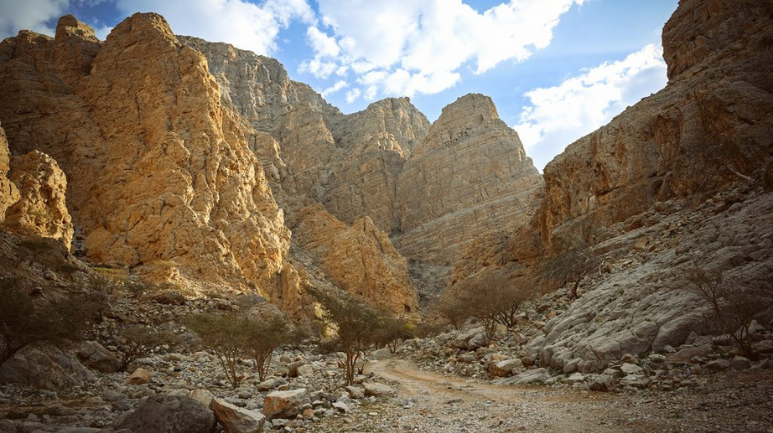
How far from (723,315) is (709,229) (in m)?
8.30

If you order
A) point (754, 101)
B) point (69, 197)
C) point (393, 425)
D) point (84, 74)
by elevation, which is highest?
point (84, 74)

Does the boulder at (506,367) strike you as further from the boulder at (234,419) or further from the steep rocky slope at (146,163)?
the steep rocky slope at (146,163)

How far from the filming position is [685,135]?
3033cm

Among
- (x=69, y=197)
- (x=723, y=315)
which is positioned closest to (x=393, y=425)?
(x=723, y=315)

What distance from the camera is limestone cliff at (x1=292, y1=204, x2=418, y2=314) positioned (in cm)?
7525

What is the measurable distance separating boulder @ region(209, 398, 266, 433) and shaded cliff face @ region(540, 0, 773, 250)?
25.5 metres

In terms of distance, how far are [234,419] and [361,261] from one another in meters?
69.3

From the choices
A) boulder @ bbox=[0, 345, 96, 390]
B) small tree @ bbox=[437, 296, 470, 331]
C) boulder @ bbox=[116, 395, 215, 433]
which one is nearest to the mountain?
small tree @ bbox=[437, 296, 470, 331]

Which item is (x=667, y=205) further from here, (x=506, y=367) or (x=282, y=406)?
(x=282, y=406)

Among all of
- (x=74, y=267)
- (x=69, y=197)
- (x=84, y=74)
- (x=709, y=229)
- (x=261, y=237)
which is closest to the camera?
(x=709, y=229)

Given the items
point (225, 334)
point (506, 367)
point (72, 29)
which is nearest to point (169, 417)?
point (225, 334)

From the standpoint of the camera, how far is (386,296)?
7444 cm

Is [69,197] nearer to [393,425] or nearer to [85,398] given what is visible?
[85,398]

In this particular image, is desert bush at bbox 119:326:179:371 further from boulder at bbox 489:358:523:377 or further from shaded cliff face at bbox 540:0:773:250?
shaded cliff face at bbox 540:0:773:250
